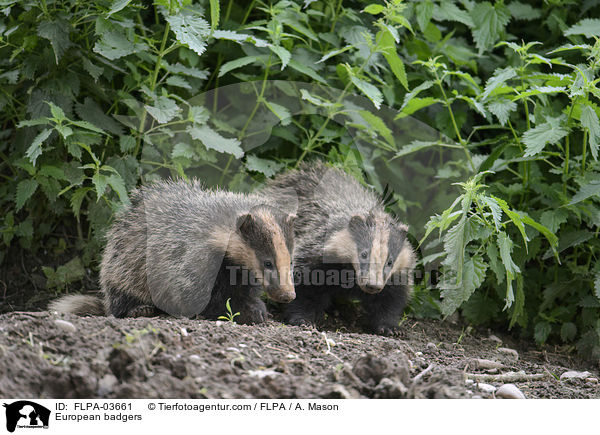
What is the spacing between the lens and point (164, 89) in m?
5.02

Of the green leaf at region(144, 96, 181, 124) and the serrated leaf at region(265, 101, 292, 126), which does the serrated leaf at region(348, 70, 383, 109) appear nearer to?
the serrated leaf at region(265, 101, 292, 126)

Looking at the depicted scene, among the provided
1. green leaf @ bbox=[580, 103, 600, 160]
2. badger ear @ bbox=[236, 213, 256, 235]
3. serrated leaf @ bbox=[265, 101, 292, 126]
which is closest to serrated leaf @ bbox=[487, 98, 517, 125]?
green leaf @ bbox=[580, 103, 600, 160]

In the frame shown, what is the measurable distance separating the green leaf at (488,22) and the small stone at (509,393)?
11.1 ft

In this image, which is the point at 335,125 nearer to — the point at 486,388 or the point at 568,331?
the point at 568,331

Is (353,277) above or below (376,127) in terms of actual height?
below

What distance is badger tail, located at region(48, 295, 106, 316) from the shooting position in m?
4.88

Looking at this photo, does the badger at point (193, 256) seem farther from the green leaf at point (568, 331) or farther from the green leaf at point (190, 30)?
the green leaf at point (568, 331)

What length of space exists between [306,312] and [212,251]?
107 cm

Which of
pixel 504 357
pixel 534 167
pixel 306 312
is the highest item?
pixel 534 167

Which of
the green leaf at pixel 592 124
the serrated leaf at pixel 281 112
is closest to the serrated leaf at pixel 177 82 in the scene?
the serrated leaf at pixel 281 112

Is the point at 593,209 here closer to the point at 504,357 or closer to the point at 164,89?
the point at 504,357
